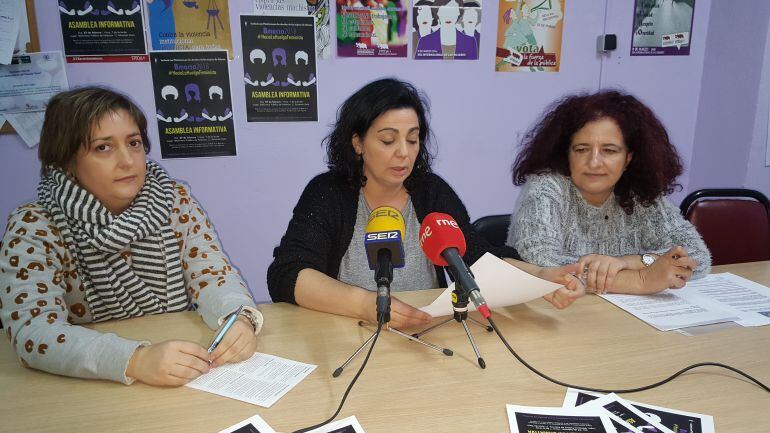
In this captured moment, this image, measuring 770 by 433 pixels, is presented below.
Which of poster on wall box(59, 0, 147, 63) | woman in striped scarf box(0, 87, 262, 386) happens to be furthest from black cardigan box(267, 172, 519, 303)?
poster on wall box(59, 0, 147, 63)

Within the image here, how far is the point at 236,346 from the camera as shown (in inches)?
42.5

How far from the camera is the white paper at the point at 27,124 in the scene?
2.34 meters

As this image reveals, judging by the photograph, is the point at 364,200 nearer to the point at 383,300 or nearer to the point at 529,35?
the point at 383,300

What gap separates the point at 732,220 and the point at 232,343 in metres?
2.02

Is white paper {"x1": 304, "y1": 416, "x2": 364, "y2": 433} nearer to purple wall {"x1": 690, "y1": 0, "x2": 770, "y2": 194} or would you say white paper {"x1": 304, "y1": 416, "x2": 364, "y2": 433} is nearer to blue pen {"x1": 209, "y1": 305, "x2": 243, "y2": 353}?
blue pen {"x1": 209, "y1": 305, "x2": 243, "y2": 353}

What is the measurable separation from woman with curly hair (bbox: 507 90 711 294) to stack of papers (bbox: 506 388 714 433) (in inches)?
27.5

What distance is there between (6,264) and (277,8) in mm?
1796

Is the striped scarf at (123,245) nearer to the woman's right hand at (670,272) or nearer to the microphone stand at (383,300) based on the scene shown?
the microphone stand at (383,300)

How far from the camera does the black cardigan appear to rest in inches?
55.3

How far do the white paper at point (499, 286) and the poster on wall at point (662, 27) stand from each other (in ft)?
7.74

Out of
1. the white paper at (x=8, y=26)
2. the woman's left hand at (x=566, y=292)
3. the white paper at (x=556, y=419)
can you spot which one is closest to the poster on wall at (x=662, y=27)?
the woman's left hand at (x=566, y=292)

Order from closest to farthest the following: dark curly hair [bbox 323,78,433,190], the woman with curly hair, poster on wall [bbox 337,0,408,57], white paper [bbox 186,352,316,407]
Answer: white paper [bbox 186,352,316,407] < dark curly hair [bbox 323,78,433,190] < the woman with curly hair < poster on wall [bbox 337,0,408,57]

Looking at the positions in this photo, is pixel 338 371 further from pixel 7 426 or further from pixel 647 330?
pixel 647 330

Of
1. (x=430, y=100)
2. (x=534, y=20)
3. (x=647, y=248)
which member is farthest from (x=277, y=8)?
(x=647, y=248)
